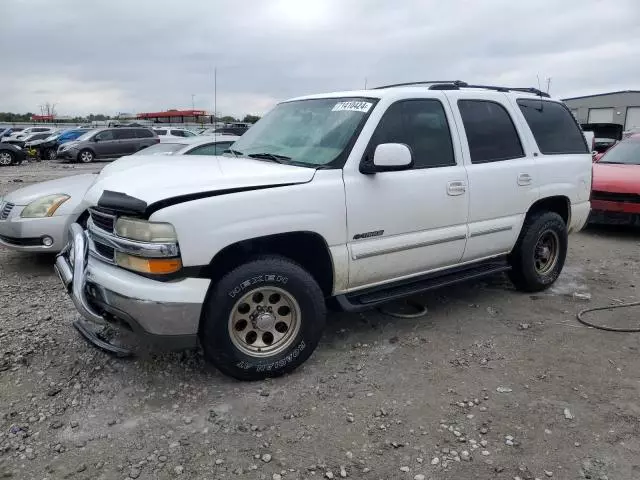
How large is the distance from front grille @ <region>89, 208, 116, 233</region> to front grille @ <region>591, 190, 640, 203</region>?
285 inches

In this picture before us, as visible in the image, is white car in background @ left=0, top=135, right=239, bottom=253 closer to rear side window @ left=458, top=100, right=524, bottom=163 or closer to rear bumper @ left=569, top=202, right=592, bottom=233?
rear side window @ left=458, top=100, right=524, bottom=163

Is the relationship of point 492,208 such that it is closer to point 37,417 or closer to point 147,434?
point 147,434

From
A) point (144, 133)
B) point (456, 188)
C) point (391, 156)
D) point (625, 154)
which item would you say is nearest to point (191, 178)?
point (391, 156)

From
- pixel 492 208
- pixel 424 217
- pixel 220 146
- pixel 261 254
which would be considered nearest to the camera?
pixel 261 254

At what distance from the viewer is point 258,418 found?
3154 mm

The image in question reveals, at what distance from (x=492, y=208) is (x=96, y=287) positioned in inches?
122

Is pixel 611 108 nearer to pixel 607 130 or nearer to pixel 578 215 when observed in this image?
pixel 607 130

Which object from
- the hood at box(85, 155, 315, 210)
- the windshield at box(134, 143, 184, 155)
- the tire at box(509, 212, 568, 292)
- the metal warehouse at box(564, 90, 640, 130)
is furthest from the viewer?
the metal warehouse at box(564, 90, 640, 130)

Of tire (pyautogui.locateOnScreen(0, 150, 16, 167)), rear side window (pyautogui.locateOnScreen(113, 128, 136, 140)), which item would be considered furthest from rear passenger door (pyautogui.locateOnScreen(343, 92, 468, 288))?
tire (pyautogui.locateOnScreen(0, 150, 16, 167))

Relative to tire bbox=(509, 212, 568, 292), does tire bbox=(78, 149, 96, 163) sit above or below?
above

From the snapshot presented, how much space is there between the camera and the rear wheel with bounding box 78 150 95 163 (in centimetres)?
2383

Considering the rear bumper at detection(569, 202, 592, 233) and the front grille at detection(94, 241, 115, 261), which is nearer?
the front grille at detection(94, 241, 115, 261)

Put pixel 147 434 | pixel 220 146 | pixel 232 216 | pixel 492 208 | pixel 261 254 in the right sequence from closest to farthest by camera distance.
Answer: pixel 147 434 → pixel 232 216 → pixel 261 254 → pixel 492 208 → pixel 220 146

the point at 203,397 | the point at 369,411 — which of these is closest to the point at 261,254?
the point at 203,397
